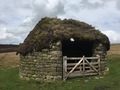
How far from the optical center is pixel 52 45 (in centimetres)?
2438

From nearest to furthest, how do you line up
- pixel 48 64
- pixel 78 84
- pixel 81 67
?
pixel 78 84 → pixel 48 64 → pixel 81 67

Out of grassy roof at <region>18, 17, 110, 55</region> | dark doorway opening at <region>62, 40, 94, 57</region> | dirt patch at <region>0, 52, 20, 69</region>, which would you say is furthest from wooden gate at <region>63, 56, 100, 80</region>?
dirt patch at <region>0, 52, 20, 69</region>

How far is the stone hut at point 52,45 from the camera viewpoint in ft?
80.0

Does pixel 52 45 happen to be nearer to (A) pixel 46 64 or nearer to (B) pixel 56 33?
(B) pixel 56 33

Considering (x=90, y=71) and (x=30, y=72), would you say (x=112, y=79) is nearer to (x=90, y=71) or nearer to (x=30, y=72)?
(x=90, y=71)

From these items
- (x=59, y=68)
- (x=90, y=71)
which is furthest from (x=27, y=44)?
(x=90, y=71)

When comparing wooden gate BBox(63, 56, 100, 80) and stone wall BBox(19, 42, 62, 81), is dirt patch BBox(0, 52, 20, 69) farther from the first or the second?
wooden gate BBox(63, 56, 100, 80)

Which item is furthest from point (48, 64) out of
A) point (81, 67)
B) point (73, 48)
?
point (73, 48)

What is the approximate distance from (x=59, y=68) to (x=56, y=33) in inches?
107

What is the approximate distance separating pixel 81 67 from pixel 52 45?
317 centimetres

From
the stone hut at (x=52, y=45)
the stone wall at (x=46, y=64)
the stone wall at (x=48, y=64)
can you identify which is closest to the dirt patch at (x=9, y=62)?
the stone hut at (x=52, y=45)

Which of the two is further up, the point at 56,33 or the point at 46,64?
the point at 56,33

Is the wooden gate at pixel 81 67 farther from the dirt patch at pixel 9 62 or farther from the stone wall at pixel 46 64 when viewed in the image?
the dirt patch at pixel 9 62

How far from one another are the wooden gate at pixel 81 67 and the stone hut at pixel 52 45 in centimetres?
40
